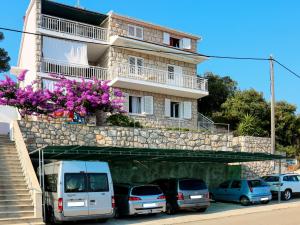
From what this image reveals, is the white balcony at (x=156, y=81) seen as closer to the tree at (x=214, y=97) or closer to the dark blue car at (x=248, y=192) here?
the tree at (x=214, y=97)

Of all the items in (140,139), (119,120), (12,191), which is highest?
(119,120)

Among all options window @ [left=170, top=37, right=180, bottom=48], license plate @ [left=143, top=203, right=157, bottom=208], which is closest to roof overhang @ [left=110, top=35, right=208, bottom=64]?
window @ [left=170, top=37, right=180, bottom=48]

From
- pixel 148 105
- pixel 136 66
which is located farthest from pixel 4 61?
pixel 148 105

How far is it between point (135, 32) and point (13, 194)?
18935 mm

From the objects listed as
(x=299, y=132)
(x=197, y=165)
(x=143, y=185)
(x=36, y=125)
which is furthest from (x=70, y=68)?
(x=299, y=132)

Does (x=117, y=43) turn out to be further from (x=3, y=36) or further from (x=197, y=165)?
(x=197, y=165)

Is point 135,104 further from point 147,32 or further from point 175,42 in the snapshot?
point 175,42

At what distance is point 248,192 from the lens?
69.6 feet

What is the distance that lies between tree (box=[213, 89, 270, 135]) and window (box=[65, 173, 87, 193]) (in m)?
24.9

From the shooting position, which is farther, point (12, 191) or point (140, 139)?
point (140, 139)

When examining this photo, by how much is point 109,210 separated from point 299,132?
1170 inches

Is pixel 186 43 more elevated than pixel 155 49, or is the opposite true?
pixel 186 43

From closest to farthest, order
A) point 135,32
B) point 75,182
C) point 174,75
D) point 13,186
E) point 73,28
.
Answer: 1. point 75,182
2. point 13,186
3. point 73,28
4. point 135,32
5. point 174,75

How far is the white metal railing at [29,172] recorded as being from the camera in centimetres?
1454
